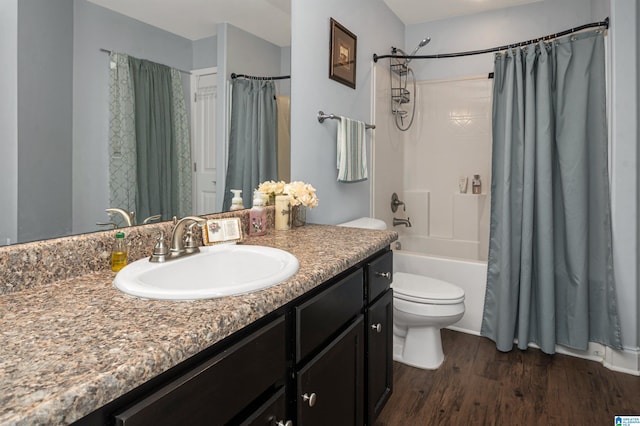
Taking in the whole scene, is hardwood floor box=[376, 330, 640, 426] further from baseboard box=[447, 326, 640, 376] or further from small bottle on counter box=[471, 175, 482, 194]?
small bottle on counter box=[471, 175, 482, 194]

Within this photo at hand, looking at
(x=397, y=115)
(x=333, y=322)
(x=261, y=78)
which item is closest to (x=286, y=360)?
(x=333, y=322)

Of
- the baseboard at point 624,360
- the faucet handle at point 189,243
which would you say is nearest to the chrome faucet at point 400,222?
the baseboard at point 624,360

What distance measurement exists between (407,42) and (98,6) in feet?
9.20

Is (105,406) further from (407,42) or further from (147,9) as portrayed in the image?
(407,42)

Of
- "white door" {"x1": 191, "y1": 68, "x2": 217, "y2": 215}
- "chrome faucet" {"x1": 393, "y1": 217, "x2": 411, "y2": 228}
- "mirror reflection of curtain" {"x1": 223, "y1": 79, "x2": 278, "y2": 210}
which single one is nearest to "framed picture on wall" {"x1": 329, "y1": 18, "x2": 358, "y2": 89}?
"mirror reflection of curtain" {"x1": 223, "y1": 79, "x2": 278, "y2": 210}

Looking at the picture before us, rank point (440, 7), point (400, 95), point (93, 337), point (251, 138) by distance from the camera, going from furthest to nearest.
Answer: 1. point (400, 95)
2. point (440, 7)
3. point (251, 138)
4. point (93, 337)

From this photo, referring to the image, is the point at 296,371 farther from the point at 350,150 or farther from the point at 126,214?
the point at 350,150

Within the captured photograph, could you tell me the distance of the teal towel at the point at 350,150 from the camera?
7.27 feet

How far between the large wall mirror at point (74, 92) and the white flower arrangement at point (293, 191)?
1.24 ft

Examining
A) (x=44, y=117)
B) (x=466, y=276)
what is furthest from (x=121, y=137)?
(x=466, y=276)

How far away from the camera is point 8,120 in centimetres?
90

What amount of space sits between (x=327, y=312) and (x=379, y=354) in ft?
1.83

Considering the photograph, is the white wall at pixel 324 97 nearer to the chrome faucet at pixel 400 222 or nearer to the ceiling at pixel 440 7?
the ceiling at pixel 440 7

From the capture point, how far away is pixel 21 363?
559mm
